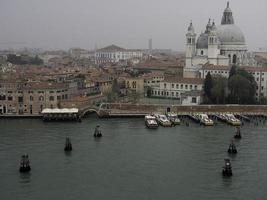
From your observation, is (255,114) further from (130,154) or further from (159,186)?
(159,186)

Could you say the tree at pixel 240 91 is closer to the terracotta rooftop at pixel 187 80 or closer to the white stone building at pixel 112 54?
the terracotta rooftop at pixel 187 80

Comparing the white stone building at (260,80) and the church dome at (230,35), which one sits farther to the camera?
the church dome at (230,35)

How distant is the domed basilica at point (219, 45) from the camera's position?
73.1 feet

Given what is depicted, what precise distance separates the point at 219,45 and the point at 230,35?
0.86 metres

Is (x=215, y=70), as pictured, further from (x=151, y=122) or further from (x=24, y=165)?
(x=24, y=165)

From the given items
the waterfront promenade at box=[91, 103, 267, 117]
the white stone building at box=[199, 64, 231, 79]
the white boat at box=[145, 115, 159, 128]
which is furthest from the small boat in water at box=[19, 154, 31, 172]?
the white stone building at box=[199, 64, 231, 79]

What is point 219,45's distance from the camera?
2305 cm

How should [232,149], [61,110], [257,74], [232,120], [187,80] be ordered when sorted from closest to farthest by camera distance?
[232,149]
[232,120]
[61,110]
[257,74]
[187,80]

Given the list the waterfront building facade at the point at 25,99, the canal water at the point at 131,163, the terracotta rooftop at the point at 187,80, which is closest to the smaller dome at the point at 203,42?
the terracotta rooftop at the point at 187,80

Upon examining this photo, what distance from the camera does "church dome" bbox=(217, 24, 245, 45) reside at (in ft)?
77.1

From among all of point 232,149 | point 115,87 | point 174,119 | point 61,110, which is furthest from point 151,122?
point 115,87

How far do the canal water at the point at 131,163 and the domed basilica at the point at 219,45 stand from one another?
8715mm

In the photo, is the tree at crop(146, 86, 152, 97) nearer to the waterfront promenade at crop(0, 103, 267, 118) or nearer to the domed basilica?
the domed basilica

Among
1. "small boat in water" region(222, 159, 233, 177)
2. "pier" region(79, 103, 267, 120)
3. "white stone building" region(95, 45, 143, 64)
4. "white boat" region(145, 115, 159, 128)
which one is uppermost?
"white stone building" region(95, 45, 143, 64)
